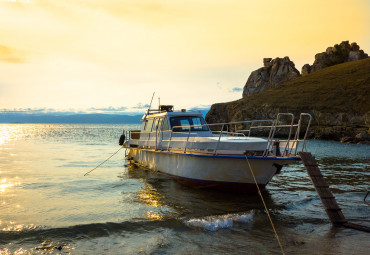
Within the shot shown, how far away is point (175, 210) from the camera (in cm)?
1154

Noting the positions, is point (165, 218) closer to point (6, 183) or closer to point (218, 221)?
point (218, 221)

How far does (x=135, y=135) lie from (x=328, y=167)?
13555mm

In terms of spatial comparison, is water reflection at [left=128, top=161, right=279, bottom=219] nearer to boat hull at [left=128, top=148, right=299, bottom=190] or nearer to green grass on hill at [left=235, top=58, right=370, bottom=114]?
boat hull at [left=128, top=148, right=299, bottom=190]

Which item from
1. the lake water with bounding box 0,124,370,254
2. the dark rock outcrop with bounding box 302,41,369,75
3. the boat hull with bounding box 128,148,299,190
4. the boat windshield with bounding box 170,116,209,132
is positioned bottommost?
the lake water with bounding box 0,124,370,254

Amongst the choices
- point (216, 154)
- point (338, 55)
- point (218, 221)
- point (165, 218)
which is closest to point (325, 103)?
point (338, 55)

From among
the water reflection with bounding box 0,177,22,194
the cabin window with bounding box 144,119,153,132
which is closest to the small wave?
the water reflection with bounding box 0,177,22,194

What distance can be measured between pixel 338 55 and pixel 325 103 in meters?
66.7

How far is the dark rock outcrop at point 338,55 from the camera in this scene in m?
126

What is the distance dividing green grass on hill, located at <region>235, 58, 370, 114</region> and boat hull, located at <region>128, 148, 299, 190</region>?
6070cm

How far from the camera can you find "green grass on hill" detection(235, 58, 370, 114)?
70.3 metres

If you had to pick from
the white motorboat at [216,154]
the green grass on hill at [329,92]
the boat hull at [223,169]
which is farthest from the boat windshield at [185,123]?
Result: the green grass on hill at [329,92]

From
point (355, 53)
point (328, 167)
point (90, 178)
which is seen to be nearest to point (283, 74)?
point (355, 53)

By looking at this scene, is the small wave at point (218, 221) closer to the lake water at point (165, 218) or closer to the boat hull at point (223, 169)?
the lake water at point (165, 218)

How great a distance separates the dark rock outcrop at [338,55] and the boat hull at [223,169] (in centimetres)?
12809
